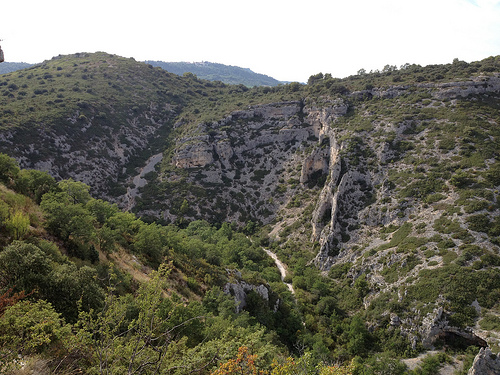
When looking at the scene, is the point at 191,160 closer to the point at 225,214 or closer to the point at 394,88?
the point at 225,214

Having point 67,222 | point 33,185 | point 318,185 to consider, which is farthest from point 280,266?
point 33,185

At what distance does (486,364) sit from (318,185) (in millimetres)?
49564

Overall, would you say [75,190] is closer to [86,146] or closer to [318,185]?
[86,146]

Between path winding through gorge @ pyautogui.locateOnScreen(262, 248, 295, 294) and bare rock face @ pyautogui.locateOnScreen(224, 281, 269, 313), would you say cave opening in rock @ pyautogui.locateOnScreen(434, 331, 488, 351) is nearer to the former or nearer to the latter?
bare rock face @ pyautogui.locateOnScreen(224, 281, 269, 313)

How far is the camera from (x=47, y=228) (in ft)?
63.3

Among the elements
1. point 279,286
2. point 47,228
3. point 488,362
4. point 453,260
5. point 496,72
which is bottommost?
point 279,286

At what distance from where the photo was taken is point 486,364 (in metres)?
24.5

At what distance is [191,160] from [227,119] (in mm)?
24157

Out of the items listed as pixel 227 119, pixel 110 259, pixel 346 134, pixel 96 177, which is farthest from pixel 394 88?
pixel 96 177

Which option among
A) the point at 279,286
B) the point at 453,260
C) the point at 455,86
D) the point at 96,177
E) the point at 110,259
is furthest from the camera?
the point at 96,177

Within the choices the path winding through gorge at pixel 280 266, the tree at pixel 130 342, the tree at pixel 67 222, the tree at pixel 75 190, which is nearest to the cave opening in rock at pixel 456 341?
the path winding through gorge at pixel 280 266

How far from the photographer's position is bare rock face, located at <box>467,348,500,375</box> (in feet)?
79.1

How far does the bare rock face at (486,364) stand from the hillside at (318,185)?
249 centimetres

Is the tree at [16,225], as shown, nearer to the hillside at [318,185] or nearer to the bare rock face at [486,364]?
the hillside at [318,185]
